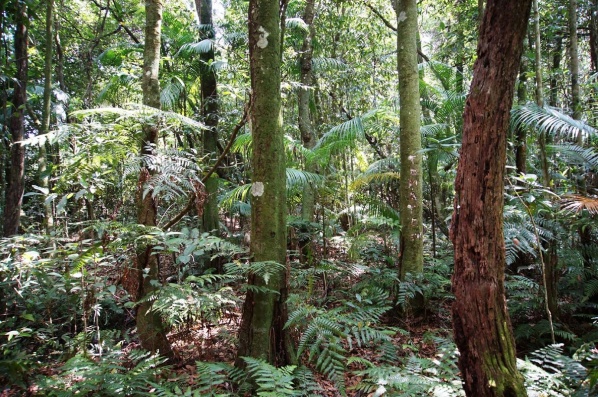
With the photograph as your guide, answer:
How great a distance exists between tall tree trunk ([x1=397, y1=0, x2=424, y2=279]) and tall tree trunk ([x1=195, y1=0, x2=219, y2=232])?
9.46 feet

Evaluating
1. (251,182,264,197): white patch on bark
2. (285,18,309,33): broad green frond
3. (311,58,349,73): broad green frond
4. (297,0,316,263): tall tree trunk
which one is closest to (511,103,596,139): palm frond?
(251,182,264,197): white patch on bark

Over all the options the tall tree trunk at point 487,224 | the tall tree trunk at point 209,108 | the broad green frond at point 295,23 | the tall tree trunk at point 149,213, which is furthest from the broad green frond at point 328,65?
the tall tree trunk at point 487,224

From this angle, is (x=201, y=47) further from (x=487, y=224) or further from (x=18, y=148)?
(x=487, y=224)

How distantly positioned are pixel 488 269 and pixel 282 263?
1593 millimetres

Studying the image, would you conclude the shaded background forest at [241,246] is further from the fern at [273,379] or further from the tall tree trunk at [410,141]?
the tall tree trunk at [410,141]

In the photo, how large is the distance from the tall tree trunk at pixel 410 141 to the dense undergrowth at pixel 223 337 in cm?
35

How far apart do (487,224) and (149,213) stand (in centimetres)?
274

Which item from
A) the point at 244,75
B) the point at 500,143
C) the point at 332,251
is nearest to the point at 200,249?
the point at 500,143

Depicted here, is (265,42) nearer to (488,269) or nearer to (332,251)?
(488,269)

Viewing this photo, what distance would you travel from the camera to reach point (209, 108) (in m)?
6.43

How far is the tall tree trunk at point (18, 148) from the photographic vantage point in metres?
4.29

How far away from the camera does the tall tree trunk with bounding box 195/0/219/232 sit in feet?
19.4

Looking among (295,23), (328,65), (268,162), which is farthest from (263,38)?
(328,65)

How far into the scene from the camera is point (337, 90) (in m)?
9.29
